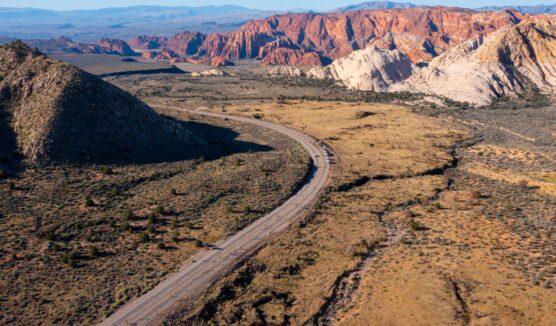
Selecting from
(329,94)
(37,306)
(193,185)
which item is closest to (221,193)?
(193,185)

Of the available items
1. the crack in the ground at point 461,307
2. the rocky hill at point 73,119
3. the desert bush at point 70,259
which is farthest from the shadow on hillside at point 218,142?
the crack in the ground at point 461,307

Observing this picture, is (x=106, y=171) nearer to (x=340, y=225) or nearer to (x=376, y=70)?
(x=340, y=225)

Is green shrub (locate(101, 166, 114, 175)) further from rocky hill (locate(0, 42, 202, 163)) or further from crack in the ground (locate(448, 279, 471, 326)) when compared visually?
crack in the ground (locate(448, 279, 471, 326))

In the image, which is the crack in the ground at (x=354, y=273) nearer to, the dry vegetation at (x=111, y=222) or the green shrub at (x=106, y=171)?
the dry vegetation at (x=111, y=222)

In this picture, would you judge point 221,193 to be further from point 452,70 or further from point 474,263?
point 452,70

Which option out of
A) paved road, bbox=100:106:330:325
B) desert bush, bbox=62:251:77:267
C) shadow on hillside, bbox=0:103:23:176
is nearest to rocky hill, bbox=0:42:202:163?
shadow on hillside, bbox=0:103:23:176

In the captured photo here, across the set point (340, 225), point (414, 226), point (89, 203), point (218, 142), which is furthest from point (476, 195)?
point (89, 203)
